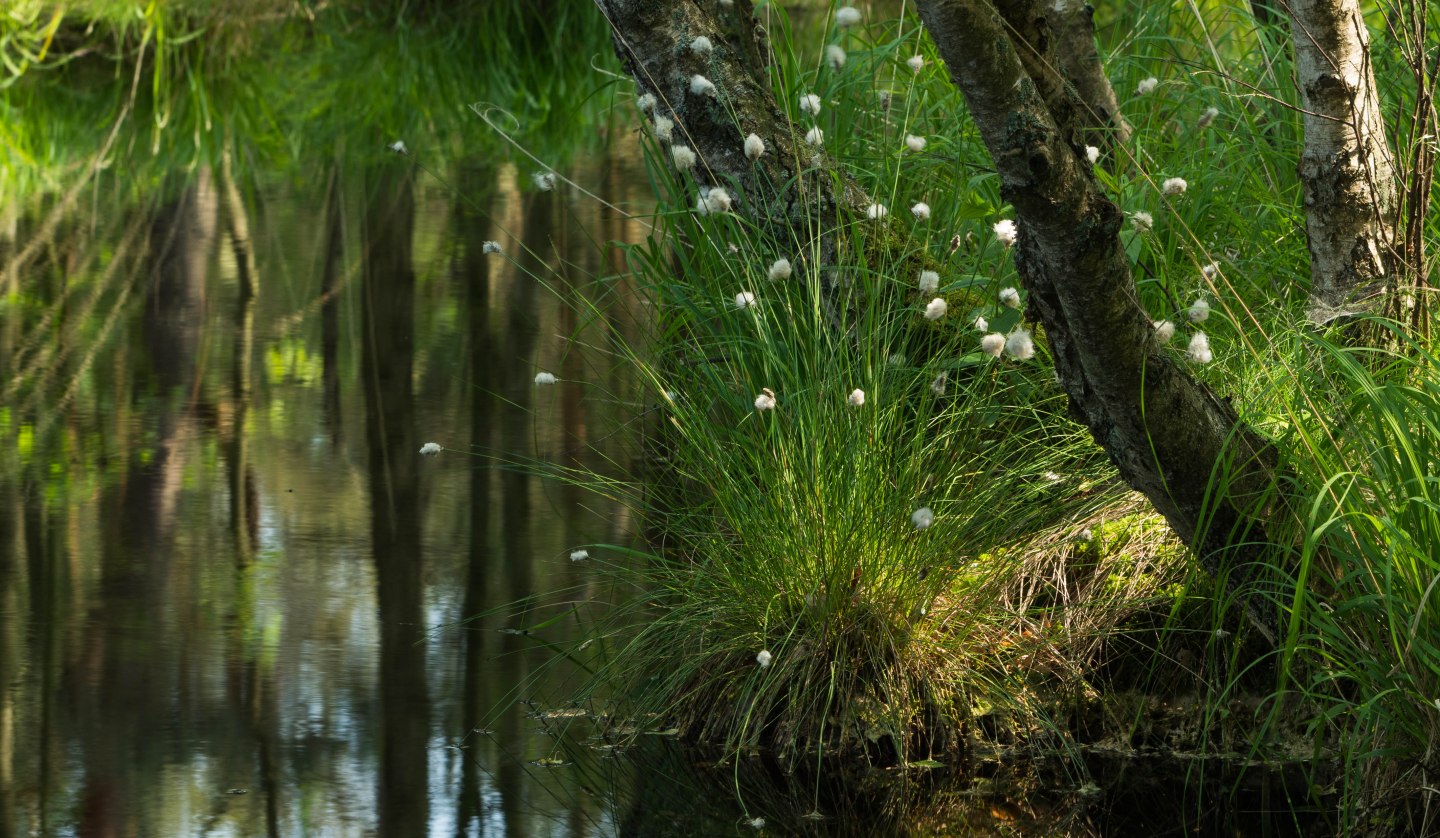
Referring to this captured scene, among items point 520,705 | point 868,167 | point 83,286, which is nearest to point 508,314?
point 83,286

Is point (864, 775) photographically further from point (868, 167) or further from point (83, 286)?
point (83, 286)

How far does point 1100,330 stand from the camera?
248cm

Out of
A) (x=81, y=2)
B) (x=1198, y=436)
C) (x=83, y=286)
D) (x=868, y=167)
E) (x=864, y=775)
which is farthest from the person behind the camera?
(x=81, y=2)

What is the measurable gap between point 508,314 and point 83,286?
1888 millimetres

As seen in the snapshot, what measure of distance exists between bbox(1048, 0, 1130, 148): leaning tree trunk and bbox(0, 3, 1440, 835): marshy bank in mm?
93

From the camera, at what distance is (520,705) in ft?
10.1

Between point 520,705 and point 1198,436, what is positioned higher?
point 1198,436

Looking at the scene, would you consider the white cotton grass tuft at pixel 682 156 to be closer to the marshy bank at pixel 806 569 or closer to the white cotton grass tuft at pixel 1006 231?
the marshy bank at pixel 806 569

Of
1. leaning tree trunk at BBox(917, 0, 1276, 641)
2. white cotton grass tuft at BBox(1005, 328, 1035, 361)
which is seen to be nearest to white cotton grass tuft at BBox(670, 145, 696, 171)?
leaning tree trunk at BBox(917, 0, 1276, 641)

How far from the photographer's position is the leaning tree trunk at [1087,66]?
3.88 metres

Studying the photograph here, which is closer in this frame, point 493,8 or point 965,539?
point 965,539

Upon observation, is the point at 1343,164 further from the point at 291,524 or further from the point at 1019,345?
the point at 291,524

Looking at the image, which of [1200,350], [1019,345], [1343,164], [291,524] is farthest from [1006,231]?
→ [291,524]

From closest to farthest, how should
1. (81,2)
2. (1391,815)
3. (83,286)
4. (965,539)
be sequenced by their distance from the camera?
1. (1391,815)
2. (965,539)
3. (83,286)
4. (81,2)
